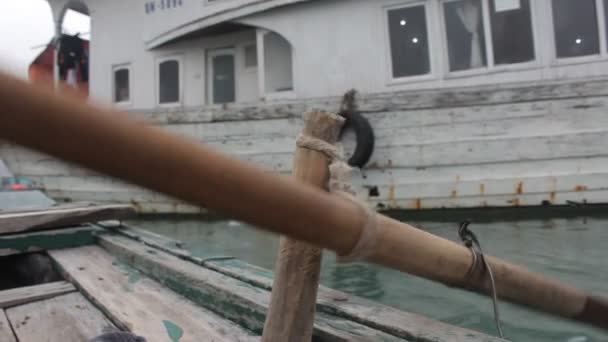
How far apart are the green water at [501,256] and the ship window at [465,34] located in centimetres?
199

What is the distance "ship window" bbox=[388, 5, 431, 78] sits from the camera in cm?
538

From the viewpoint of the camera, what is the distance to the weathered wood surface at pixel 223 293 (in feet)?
4.51

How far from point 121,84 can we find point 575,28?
672 cm

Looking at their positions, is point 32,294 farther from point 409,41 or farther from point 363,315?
point 409,41

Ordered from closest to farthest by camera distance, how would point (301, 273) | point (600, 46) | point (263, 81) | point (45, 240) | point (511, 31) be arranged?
point (301, 273) → point (45, 240) → point (600, 46) → point (511, 31) → point (263, 81)

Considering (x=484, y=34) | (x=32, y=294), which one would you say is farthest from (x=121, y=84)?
(x=32, y=294)

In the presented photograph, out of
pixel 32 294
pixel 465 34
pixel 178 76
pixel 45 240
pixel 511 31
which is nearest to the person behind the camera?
pixel 32 294

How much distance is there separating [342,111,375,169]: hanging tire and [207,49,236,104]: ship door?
283 centimetres

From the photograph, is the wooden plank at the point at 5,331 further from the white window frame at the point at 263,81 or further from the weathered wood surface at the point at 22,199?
the white window frame at the point at 263,81

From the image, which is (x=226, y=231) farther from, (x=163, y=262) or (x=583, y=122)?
Answer: (x=583, y=122)

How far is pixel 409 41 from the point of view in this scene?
214 inches

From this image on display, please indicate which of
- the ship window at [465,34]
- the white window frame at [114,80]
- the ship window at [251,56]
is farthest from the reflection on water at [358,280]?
the white window frame at [114,80]

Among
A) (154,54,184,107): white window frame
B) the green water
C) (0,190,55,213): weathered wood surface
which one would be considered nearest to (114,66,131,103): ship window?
(154,54,184,107): white window frame

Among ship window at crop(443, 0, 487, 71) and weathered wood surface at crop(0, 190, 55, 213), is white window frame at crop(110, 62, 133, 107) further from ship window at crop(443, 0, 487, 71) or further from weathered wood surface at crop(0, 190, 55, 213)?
ship window at crop(443, 0, 487, 71)
